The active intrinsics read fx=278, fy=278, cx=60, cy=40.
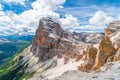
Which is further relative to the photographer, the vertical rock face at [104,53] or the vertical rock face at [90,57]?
the vertical rock face at [90,57]

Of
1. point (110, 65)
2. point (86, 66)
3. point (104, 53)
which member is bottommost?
point (86, 66)

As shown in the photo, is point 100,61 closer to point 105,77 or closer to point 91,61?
point 91,61

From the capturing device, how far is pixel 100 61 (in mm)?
138750

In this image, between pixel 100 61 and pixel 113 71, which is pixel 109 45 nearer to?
pixel 100 61

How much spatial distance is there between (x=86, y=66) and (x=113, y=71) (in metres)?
116

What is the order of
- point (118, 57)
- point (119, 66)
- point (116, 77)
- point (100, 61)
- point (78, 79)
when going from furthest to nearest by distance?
1. point (100, 61)
2. point (118, 57)
3. point (119, 66)
4. point (78, 79)
5. point (116, 77)

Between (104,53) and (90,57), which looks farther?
(90,57)

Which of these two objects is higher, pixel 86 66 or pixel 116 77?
pixel 116 77

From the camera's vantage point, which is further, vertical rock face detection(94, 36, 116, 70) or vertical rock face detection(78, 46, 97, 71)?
vertical rock face detection(78, 46, 97, 71)

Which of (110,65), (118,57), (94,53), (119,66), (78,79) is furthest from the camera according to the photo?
(94,53)

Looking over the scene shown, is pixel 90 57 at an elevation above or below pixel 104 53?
below

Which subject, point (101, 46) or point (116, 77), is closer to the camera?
point (116, 77)

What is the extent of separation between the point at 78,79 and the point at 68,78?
2.45 meters

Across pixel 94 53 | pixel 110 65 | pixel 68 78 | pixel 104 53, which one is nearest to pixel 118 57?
pixel 104 53
